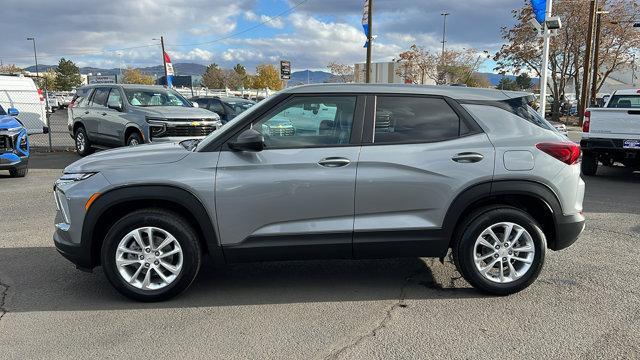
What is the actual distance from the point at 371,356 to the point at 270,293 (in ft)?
4.44

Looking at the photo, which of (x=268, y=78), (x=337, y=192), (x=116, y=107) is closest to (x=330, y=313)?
(x=337, y=192)

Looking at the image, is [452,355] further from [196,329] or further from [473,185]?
[196,329]

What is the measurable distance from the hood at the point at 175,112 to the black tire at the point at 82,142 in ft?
9.17

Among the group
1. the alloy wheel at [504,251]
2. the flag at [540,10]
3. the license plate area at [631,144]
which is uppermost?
the flag at [540,10]

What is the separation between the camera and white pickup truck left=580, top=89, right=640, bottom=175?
9977 mm

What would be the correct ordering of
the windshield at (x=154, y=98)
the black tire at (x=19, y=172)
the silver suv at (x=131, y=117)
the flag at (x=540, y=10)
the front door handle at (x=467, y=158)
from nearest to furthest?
the front door handle at (x=467, y=158)
the black tire at (x=19, y=172)
the silver suv at (x=131, y=117)
the windshield at (x=154, y=98)
the flag at (x=540, y=10)

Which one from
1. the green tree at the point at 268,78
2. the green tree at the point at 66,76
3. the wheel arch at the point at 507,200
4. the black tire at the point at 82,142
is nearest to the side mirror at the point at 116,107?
the black tire at the point at 82,142

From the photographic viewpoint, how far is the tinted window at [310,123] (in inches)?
165

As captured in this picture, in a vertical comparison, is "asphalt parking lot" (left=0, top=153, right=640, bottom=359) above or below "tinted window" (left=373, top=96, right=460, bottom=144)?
below

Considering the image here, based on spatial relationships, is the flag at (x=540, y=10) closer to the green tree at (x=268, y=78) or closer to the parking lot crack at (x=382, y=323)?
the parking lot crack at (x=382, y=323)

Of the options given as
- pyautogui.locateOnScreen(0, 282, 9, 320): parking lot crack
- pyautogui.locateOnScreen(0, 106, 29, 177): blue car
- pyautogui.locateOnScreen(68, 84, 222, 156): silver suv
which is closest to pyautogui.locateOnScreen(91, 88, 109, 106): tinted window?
pyautogui.locateOnScreen(68, 84, 222, 156): silver suv

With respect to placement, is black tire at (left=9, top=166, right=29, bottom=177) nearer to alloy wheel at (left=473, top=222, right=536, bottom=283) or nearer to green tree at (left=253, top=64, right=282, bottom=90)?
alloy wheel at (left=473, top=222, right=536, bottom=283)

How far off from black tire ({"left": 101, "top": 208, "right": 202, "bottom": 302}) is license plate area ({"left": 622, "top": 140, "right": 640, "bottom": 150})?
914 cm

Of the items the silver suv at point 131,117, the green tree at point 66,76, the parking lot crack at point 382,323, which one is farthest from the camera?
the green tree at point 66,76
